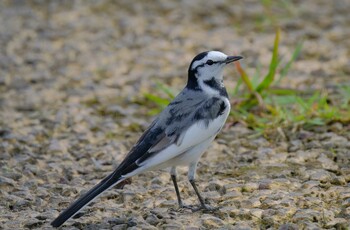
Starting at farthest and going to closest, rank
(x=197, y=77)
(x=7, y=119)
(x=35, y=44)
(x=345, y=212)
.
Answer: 1. (x=35, y=44)
2. (x=7, y=119)
3. (x=197, y=77)
4. (x=345, y=212)

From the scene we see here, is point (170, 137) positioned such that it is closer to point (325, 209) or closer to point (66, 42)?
point (325, 209)

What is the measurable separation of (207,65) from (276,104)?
170 cm

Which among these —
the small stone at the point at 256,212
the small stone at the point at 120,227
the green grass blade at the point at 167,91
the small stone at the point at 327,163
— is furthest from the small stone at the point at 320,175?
the green grass blade at the point at 167,91

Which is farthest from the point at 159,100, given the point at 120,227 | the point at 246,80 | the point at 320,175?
the point at 120,227

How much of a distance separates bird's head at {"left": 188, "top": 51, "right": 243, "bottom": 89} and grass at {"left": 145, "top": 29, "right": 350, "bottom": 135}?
132 centimetres

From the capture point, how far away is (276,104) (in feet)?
23.5

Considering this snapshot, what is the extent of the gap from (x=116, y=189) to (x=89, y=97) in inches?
89.6

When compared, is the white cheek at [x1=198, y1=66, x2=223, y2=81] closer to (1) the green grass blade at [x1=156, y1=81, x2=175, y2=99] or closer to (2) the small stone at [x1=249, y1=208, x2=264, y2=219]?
(2) the small stone at [x1=249, y1=208, x2=264, y2=219]

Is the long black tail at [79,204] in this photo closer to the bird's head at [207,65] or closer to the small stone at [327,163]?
the bird's head at [207,65]

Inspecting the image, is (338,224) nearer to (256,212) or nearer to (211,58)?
(256,212)

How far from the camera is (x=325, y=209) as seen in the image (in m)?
5.18

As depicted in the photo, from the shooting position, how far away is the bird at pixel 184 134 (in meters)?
4.94

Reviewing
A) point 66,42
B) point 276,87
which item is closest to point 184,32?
point 66,42

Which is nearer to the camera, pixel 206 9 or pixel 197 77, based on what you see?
pixel 197 77
